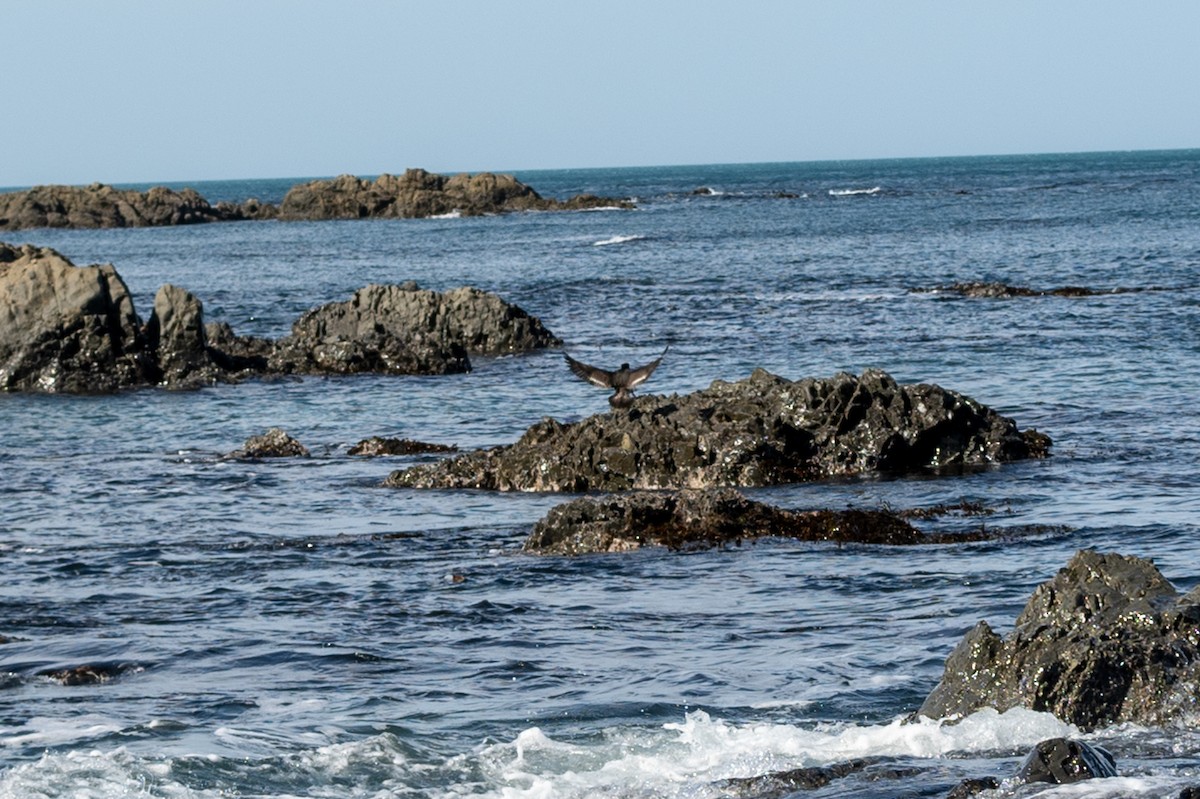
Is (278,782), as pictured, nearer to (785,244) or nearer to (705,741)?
(705,741)

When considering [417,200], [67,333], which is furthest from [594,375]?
[417,200]

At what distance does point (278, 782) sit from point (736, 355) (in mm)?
20898

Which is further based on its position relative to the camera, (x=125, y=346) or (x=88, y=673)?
(x=125, y=346)

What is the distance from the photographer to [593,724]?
28.3ft

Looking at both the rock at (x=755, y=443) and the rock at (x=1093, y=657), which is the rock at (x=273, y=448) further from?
the rock at (x=1093, y=657)

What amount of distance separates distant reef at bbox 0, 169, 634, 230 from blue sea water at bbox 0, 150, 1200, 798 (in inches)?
3261

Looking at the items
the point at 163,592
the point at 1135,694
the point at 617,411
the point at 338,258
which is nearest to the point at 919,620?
the point at 1135,694

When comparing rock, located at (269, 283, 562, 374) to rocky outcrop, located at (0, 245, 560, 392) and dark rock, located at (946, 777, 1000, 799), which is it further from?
dark rock, located at (946, 777, 1000, 799)

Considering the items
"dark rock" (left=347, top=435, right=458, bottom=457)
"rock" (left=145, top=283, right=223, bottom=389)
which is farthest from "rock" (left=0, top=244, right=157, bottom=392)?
"dark rock" (left=347, top=435, right=458, bottom=457)

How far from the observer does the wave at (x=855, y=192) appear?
114 meters

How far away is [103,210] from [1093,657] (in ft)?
375

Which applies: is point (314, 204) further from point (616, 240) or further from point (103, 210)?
point (616, 240)

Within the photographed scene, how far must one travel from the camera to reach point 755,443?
16.1 metres

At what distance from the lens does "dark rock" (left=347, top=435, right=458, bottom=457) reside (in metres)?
18.8
